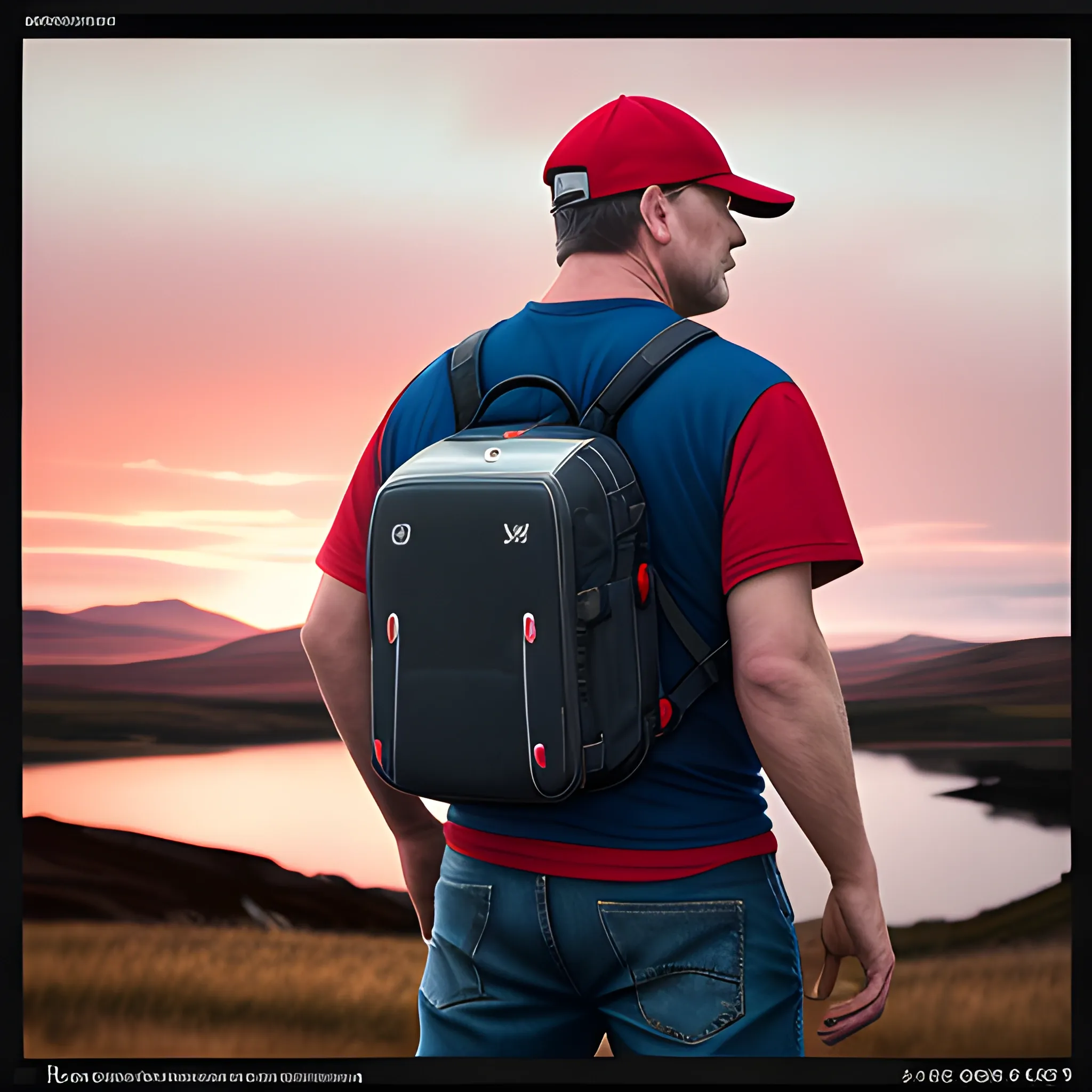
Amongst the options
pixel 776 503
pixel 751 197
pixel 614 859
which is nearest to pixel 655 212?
pixel 751 197

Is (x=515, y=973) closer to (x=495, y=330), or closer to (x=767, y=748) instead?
(x=767, y=748)

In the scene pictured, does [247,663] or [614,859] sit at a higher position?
[247,663]

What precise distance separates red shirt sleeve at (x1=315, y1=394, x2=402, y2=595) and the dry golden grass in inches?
44.5

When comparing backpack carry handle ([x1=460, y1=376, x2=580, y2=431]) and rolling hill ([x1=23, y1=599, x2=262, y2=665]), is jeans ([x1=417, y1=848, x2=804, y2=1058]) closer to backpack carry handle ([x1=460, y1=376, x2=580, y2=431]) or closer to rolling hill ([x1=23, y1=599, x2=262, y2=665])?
backpack carry handle ([x1=460, y1=376, x2=580, y2=431])

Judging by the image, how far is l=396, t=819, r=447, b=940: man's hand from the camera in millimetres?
2029

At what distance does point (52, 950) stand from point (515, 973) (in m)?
1.32

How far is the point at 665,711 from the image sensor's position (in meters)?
1.58

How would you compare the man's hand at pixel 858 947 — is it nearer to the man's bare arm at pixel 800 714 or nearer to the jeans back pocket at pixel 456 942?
the man's bare arm at pixel 800 714

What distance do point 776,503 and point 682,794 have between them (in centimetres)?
44

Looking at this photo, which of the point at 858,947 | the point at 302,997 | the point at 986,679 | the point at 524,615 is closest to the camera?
the point at 524,615

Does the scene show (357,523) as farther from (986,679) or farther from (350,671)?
(986,679)

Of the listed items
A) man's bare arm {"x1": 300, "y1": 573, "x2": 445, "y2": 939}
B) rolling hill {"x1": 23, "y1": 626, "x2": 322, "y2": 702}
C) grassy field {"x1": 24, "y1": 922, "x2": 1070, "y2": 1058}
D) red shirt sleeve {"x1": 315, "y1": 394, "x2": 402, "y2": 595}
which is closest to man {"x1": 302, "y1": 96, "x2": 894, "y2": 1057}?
red shirt sleeve {"x1": 315, "y1": 394, "x2": 402, "y2": 595}

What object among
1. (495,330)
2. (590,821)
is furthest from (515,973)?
(495,330)

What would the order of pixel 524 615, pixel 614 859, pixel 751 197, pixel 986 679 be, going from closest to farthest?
pixel 524 615
pixel 614 859
pixel 751 197
pixel 986 679
